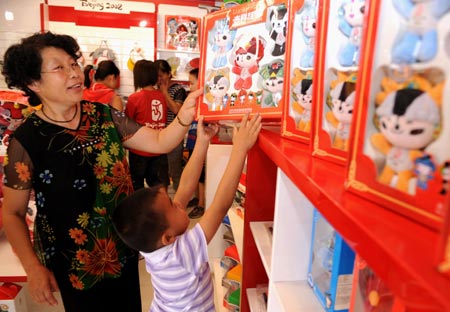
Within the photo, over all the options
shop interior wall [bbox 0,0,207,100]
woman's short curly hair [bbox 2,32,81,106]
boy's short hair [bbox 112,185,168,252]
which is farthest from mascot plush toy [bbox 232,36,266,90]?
shop interior wall [bbox 0,0,207,100]

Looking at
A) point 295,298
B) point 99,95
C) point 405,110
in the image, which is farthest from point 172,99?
point 405,110

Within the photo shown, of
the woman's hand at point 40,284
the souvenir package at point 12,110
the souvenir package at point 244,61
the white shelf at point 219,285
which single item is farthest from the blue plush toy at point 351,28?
the souvenir package at point 12,110

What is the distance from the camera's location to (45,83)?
1.27 m

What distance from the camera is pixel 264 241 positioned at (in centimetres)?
117

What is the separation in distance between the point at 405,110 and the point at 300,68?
48cm

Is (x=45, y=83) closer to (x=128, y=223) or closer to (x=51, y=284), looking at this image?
(x=128, y=223)

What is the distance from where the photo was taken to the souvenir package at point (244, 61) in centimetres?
103

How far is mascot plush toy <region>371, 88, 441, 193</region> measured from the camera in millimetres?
422

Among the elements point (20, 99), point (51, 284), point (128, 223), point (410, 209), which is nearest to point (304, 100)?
point (410, 209)

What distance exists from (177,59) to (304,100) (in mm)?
4104

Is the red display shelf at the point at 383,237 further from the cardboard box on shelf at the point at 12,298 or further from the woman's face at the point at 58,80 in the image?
the cardboard box on shelf at the point at 12,298

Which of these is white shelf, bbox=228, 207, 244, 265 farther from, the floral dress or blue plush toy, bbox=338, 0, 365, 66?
blue plush toy, bbox=338, 0, 365, 66

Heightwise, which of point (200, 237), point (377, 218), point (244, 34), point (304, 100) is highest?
point (244, 34)

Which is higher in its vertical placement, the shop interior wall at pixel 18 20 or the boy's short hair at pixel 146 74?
the shop interior wall at pixel 18 20
